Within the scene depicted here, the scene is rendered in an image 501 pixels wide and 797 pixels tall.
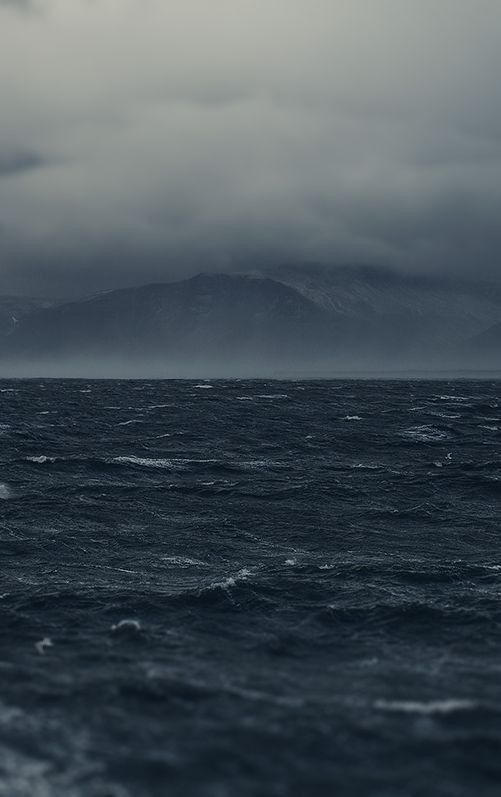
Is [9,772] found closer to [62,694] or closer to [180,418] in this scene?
[62,694]

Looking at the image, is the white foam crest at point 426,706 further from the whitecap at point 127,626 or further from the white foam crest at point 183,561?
the white foam crest at point 183,561

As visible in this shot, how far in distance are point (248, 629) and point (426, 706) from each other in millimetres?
11669

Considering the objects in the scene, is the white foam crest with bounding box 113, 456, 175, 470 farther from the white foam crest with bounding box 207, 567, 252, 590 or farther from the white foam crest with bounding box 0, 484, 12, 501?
the white foam crest with bounding box 207, 567, 252, 590

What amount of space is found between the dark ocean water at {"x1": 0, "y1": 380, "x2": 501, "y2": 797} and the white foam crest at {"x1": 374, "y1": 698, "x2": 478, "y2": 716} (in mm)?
103

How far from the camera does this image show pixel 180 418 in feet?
454

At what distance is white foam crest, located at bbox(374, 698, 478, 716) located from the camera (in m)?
28.0

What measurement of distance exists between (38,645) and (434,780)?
20.1m

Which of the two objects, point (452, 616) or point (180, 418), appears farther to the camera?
point (180, 418)

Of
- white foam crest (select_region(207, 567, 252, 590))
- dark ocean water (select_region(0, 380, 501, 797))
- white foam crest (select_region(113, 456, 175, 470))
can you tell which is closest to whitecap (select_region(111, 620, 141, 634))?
dark ocean water (select_region(0, 380, 501, 797))

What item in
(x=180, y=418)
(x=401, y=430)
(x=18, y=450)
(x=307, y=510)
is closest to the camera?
(x=307, y=510)

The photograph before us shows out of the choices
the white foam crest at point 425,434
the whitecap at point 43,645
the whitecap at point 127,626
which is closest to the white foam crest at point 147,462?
the white foam crest at point 425,434

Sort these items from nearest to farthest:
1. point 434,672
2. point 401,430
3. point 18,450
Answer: point 434,672
point 18,450
point 401,430

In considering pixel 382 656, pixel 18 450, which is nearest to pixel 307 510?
pixel 382 656

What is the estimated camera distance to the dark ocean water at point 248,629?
24516 mm
